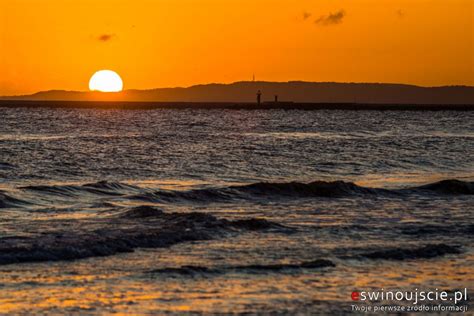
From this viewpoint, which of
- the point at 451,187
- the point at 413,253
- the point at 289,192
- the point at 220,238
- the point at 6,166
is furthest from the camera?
the point at 6,166

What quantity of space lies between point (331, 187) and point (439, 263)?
15563 mm

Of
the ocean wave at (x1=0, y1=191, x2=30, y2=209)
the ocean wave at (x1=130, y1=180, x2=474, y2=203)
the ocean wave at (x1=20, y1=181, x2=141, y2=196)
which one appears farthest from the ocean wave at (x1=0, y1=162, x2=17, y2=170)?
the ocean wave at (x1=0, y1=191, x2=30, y2=209)

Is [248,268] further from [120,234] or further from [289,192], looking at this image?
[289,192]

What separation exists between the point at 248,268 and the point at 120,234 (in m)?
4.80

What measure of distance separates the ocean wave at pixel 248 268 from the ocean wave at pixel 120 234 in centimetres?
241

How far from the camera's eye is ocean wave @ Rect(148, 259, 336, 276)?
58.2 ft

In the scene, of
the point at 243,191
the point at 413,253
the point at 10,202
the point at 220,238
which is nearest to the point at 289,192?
the point at 243,191

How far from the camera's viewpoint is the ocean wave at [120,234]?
63.6 ft

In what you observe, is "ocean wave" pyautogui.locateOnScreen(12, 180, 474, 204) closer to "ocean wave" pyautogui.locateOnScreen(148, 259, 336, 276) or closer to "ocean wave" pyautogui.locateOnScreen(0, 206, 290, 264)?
"ocean wave" pyautogui.locateOnScreen(0, 206, 290, 264)

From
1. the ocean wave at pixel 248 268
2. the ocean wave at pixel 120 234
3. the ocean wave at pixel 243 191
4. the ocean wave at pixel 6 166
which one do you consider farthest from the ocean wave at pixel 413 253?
the ocean wave at pixel 6 166

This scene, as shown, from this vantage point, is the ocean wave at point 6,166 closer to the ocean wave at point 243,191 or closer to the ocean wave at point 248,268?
the ocean wave at point 243,191

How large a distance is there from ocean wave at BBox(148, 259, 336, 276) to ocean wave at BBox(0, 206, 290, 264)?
7.89ft

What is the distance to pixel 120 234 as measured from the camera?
71.7ft

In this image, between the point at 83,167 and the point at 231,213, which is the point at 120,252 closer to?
the point at 231,213
